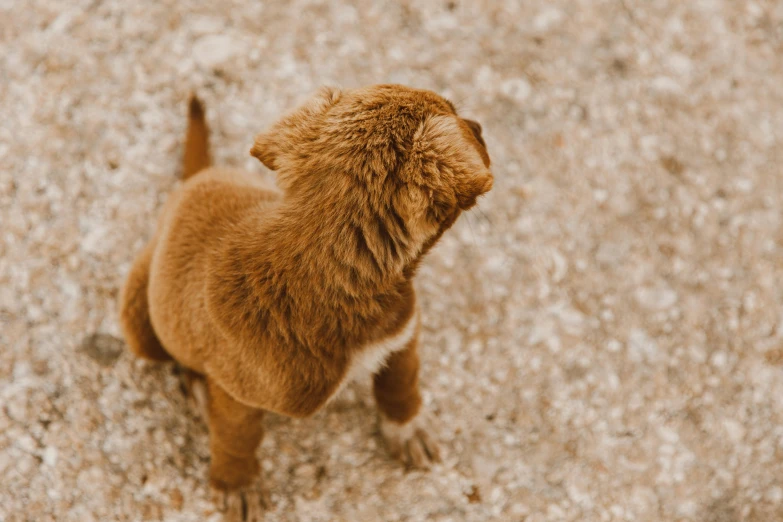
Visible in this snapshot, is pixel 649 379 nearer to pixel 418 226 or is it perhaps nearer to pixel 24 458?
pixel 418 226

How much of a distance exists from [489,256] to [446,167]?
1.79 meters

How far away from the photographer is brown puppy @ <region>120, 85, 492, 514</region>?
2.31 metres

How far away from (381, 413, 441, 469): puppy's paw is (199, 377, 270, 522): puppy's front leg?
658 millimetres

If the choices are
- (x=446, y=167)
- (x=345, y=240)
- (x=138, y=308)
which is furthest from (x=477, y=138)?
(x=138, y=308)

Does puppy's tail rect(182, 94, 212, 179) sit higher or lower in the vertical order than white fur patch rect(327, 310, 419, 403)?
lower

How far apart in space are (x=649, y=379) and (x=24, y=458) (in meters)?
3.08

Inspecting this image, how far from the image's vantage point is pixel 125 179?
12.8 feet

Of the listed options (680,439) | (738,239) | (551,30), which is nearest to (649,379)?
(680,439)

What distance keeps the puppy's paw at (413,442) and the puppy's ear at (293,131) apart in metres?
1.54

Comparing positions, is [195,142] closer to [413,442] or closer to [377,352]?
[377,352]

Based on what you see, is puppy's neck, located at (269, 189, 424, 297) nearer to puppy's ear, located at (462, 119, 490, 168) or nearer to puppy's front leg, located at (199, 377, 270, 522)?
puppy's ear, located at (462, 119, 490, 168)

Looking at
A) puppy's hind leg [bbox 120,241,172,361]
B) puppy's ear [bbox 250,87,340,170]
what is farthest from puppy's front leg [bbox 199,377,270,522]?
puppy's ear [bbox 250,87,340,170]

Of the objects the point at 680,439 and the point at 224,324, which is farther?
the point at 680,439

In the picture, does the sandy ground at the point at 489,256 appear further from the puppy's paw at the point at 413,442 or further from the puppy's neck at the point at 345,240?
the puppy's neck at the point at 345,240
